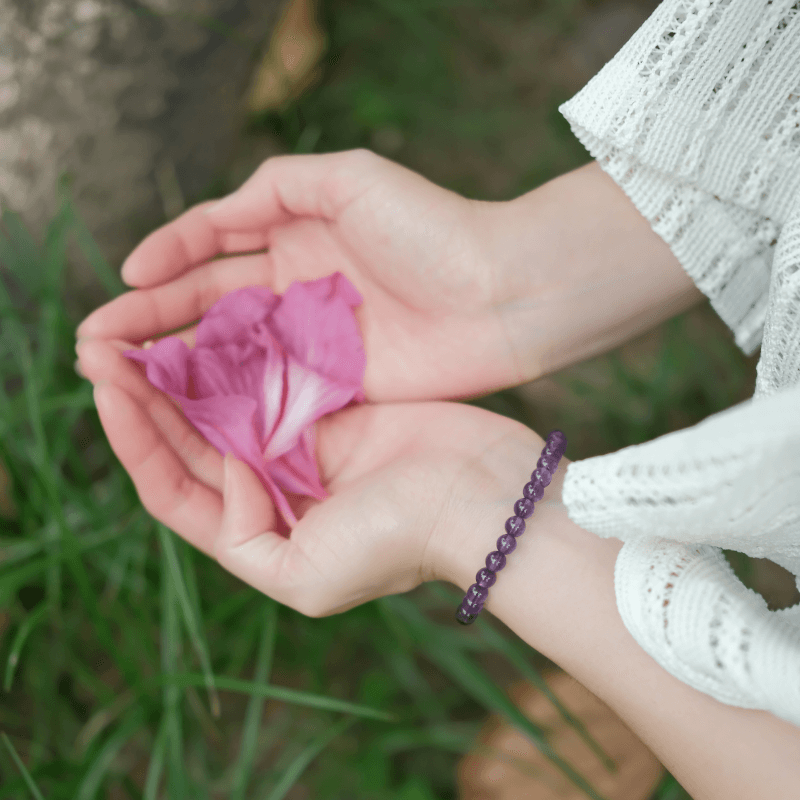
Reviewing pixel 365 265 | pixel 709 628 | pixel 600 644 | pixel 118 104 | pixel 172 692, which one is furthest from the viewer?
A: pixel 118 104

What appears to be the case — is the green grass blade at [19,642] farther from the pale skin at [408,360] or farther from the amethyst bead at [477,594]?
the amethyst bead at [477,594]

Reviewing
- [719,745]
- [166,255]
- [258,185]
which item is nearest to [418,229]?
[258,185]

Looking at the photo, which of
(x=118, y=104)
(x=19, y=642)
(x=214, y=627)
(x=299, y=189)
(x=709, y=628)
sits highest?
(x=118, y=104)

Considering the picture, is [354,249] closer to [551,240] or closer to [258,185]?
[258,185]

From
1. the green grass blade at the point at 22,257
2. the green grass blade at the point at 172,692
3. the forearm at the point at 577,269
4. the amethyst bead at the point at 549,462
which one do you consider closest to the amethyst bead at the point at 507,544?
the amethyst bead at the point at 549,462

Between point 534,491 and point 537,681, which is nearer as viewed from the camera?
point 534,491

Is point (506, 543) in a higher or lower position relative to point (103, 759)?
higher

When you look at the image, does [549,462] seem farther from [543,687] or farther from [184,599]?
[184,599]

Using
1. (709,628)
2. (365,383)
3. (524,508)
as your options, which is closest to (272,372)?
(365,383)

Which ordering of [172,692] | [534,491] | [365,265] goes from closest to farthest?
1. [534,491]
2. [172,692]
3. [365,265]
